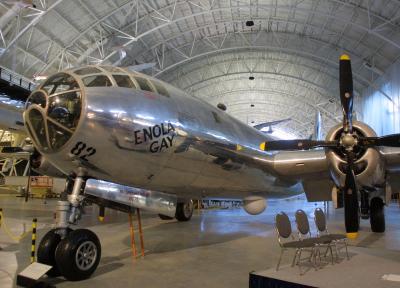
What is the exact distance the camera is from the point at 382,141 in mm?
7391

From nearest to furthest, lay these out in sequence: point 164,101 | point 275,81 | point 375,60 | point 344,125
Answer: point 164,101, point 344,125, point 375,60, point 275,81

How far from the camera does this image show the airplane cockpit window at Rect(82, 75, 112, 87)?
6000 mm

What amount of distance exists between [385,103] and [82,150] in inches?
1057

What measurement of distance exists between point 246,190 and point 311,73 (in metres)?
28.8

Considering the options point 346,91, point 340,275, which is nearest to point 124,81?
point 340,275

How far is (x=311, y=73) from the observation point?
35750mm

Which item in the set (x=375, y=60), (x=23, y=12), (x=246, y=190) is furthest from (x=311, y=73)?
(x=246, y=190)

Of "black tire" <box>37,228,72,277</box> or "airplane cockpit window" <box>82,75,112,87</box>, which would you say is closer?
"black tire" <box>37,228,72,277</box>

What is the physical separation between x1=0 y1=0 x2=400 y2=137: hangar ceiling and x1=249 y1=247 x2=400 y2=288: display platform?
17.2 m

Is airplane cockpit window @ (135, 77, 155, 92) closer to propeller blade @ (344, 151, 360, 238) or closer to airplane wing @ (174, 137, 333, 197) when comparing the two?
airplane wing @ (174, 137, 333, 197)

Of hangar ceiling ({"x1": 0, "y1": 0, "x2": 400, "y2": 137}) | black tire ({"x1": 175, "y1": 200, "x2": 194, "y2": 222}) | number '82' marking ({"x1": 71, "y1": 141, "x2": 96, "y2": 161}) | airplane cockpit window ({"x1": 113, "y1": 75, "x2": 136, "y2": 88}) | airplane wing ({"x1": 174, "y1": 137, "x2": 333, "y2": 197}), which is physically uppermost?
hangar ceiling ({"x1": 0, "y1": 0, "x2": 400, "y2": 137})

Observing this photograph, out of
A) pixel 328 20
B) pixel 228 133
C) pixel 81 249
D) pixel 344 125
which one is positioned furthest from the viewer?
pixel 328 20

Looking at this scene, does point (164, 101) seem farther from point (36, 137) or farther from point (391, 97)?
point (391, 97)

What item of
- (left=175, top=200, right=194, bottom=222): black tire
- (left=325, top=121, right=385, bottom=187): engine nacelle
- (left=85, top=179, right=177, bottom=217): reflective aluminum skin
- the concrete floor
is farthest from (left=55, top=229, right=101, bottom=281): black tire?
(left=175, top=200, right=194, bottom=222): black tire
